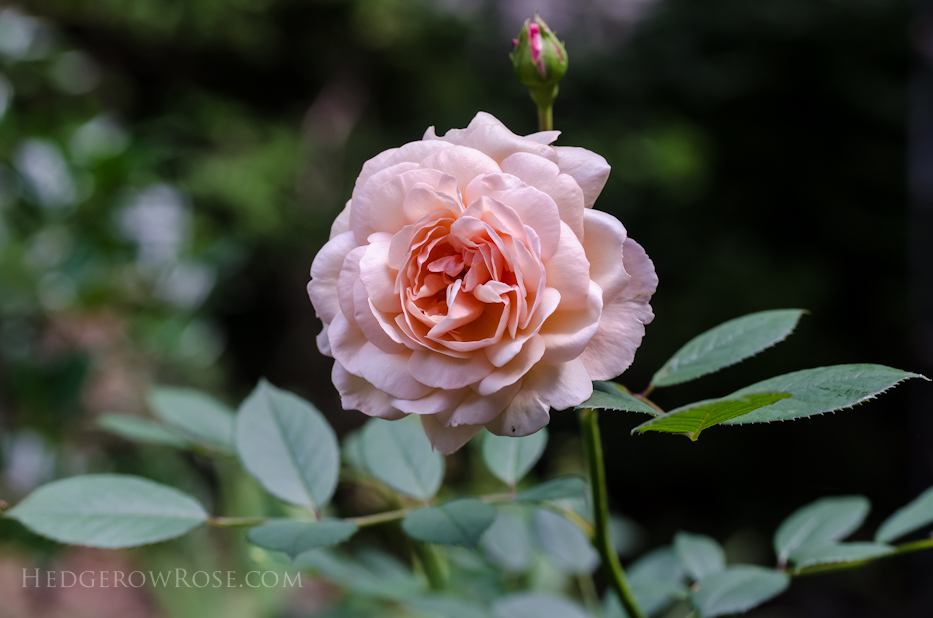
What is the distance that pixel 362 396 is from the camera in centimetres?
28

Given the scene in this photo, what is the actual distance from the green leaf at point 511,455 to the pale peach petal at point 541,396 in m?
0.18

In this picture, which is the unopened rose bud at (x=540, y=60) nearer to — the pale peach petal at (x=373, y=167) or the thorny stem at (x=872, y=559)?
the pale peach petal at (x=373, y=167)

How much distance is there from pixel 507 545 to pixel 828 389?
0.42 m

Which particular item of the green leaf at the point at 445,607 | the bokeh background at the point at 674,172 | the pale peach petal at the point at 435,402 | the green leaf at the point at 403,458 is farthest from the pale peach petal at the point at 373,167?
the bokeh background at the point at 674,172

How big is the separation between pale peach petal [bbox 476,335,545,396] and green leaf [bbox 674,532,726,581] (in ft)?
0.97

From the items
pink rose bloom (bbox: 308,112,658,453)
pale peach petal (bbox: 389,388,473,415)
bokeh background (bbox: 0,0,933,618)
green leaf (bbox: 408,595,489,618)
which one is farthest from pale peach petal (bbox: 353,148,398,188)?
bokeh background (bbox: 0,0,933,618)

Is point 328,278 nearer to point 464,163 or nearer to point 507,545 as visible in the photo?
point 464,163

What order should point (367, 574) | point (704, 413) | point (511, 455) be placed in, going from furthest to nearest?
point (367, 574) → point (511, 455) → point (704, 413)

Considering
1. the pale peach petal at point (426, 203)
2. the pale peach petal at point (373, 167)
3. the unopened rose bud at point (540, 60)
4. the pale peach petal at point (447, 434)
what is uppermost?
the unopened rose bud at point (540, 60)

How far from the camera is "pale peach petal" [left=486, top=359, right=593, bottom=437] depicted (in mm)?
247

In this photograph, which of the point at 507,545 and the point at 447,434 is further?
the point at 507,545

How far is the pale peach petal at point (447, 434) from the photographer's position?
0.27 m

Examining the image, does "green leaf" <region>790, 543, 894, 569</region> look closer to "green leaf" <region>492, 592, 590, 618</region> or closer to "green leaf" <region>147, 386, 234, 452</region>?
"green leaf" <region>492, 592, 590, 618</region>

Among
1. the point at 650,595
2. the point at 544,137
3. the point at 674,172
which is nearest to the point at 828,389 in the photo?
the point at 544,137
